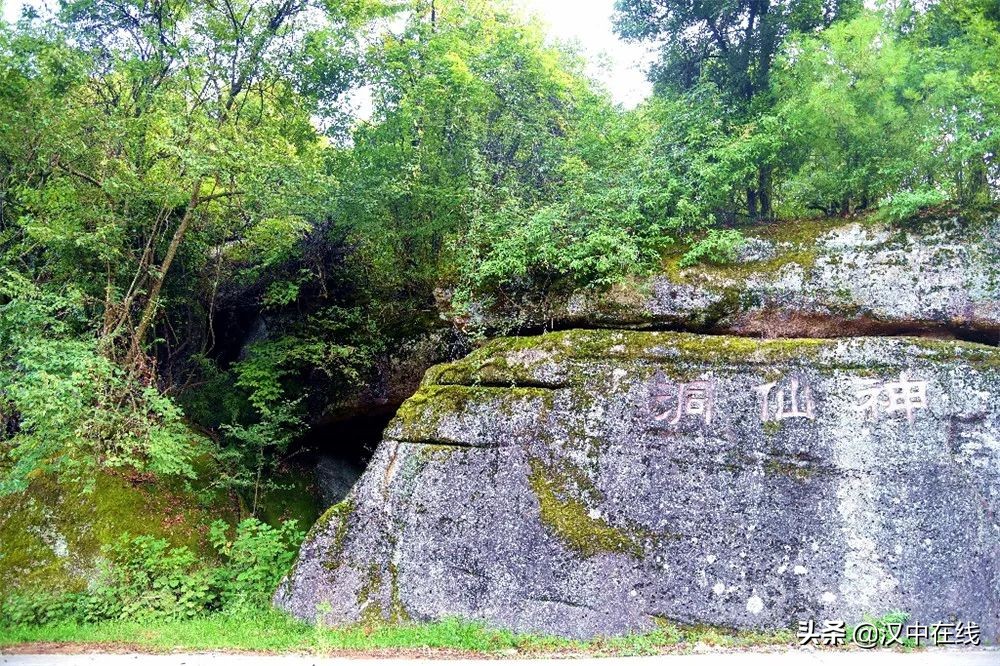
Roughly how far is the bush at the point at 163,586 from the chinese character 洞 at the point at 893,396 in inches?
304

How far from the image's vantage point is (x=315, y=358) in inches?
432

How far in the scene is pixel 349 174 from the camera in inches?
437

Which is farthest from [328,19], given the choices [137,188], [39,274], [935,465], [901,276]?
[935,465]

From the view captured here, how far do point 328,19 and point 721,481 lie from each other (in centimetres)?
1083

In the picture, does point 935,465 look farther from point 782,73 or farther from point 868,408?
point 782,73

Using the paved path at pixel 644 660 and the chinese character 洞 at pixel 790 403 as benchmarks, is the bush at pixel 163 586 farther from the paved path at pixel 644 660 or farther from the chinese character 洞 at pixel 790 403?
the chinese character 洞 at pixel 790 403

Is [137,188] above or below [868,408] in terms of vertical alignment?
above

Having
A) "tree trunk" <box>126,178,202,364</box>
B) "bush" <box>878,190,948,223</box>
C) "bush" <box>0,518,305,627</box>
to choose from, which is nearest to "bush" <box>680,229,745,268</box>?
"bush" <box>878,190,948,223</box>

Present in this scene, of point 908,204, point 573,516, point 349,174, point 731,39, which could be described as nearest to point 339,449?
point 349,174

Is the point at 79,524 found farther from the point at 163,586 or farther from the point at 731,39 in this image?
the point at 731,39

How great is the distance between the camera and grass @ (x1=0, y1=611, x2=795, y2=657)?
261 inches

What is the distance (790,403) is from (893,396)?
3.67ft

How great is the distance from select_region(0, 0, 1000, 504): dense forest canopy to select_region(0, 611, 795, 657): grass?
2162 millimetres

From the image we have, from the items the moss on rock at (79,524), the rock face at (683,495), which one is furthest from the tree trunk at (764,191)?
the moss on rock at (79,524)
